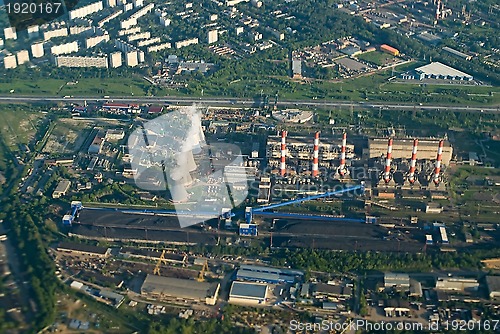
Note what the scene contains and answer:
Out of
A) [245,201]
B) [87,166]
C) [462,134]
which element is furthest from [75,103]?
[462,134]

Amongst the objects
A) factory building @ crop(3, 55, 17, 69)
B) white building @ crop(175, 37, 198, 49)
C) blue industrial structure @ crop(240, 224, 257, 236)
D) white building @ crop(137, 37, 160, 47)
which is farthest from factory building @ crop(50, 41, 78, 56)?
blue industrial structure @ crop(240, 224, 257, 236)

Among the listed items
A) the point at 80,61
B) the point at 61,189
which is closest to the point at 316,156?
the point at 61,189

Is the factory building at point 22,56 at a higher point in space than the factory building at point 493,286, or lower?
higher

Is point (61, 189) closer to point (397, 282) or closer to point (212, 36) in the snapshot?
point (397, 282)

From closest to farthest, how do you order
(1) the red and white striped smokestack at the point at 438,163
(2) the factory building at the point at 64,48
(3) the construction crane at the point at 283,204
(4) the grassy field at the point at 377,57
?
(3) the construction crane at the point at 283,204 → (1) the red and white striped smokestack at the point at 438,163 → (4) the grassy field at the point at 377,57 → (2) the factory building at the point at 64,48

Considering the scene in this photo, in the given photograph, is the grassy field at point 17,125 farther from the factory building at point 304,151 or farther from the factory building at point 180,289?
the factory building at point 180,289

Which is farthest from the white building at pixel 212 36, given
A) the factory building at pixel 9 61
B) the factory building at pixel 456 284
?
the factory building at pixel 456 284
